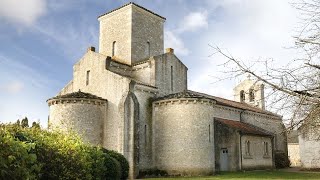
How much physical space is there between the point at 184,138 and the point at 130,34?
10.9m

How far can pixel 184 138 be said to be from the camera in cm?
2683

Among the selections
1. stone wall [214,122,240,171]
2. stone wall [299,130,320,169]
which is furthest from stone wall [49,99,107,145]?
stone wall [299,130,320,169]

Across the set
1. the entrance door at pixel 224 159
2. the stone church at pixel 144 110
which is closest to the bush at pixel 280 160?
the stone church at pixel 144 110

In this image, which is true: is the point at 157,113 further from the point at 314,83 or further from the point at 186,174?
the point at 314,83

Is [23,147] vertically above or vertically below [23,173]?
above

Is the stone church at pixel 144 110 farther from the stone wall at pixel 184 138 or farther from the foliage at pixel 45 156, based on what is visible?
the foliage at pixel 45 156

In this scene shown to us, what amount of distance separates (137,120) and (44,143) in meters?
15.5

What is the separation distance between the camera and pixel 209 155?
1078 inches

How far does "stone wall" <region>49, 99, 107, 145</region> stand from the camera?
26.7 m

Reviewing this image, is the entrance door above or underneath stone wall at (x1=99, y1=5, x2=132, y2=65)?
underneath

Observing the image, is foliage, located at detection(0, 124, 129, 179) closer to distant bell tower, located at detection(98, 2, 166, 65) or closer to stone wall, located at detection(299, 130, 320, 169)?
distant bell tower, located at detection(98, 2, 166, 65)

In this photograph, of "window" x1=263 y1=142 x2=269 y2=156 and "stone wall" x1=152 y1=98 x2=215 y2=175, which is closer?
"stone wall" x1=152 y1=98 x2=215 y2=175

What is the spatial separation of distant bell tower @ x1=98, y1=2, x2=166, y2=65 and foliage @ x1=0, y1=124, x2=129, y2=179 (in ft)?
59.7

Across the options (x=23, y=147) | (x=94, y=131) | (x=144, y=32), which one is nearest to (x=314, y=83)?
(x=23, y=147)
